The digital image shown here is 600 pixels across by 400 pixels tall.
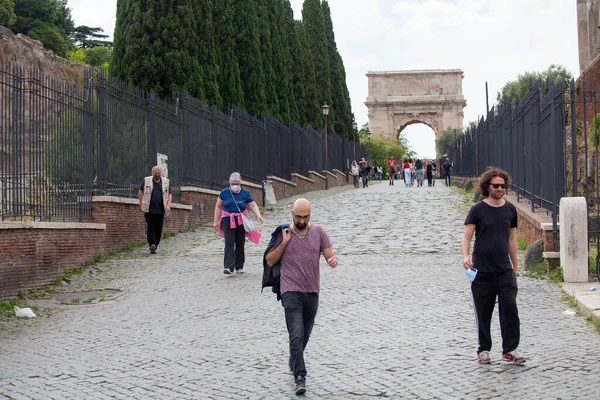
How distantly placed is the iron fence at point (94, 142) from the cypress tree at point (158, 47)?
3.42 metres

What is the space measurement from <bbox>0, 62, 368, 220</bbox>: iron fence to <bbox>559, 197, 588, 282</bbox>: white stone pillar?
6919 mm

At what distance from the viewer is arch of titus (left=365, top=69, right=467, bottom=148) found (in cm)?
8600

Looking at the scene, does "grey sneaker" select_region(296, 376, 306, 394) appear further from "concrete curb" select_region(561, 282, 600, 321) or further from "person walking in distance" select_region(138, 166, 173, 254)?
"person walking in distance" select_region(138, 166, 173, 254)

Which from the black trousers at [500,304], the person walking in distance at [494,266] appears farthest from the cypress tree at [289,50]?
the black trousers at [500,304]

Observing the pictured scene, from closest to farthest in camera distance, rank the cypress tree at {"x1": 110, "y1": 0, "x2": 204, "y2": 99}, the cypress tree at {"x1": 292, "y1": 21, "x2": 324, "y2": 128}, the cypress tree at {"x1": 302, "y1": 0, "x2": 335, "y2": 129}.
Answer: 1. the cypress tree at {"x1": 110, "y1": 0, "x2": 204, "y2": 99}
2. the cypress tree at {"x1": 292, "y1": 21, "x2": 324, "y2": 128}
3. the cypress tree at {"x1": 302, "y1": 0, "x2": 335, "y2": 129}

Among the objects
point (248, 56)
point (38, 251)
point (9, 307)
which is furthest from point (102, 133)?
point (248, 56)

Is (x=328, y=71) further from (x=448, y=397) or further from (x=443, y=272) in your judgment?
(x=448, y=397)

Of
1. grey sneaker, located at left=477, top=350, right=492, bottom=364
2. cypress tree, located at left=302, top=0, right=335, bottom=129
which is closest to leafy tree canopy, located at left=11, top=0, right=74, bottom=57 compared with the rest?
cypress tree, located at left=302, top=0, right=335, bottom=129

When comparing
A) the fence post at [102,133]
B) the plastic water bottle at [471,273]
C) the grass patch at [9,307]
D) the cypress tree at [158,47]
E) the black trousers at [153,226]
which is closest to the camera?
the plastic water bottle at [471,273]

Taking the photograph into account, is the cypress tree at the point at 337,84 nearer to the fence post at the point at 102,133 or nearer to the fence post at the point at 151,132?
the fence post at the point at 151,132

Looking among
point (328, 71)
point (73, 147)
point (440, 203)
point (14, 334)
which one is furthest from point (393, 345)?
point (328, 71)

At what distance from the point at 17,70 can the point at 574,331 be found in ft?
25.1

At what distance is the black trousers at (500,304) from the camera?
24.2 ft

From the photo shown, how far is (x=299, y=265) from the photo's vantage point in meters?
7.11
